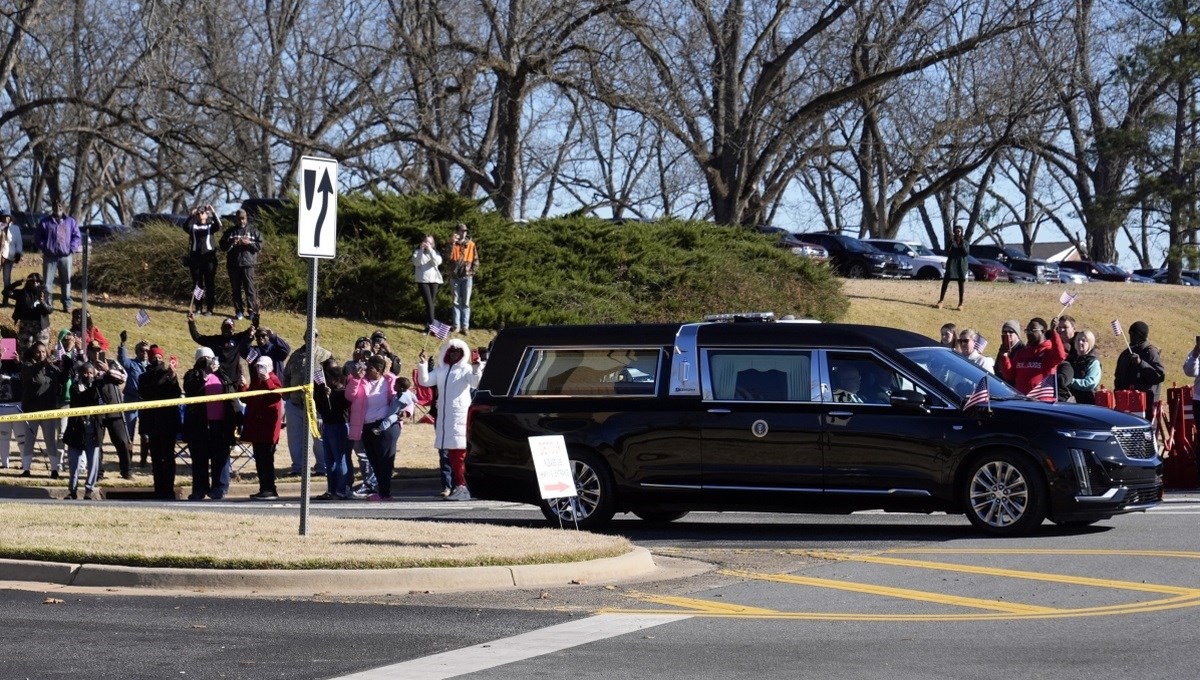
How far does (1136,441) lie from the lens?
13844 millimetres

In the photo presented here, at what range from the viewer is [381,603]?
10125 millimetres

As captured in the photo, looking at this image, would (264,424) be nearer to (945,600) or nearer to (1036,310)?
(945,600)

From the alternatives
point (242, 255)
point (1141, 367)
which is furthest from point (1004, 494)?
point (242, 255)

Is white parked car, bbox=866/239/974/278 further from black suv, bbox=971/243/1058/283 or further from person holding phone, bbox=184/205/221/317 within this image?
person holding phone, bbox=184/205/221/317

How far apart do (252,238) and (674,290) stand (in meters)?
10.9

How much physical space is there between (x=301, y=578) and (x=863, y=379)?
223 inches

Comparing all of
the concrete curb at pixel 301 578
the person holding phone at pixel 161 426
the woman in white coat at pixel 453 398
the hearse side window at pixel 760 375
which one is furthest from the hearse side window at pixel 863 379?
the person holding phone at pixel 161 426

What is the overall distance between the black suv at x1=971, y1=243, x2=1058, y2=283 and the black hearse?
1985 inches

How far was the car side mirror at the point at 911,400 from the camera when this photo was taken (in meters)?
13.9

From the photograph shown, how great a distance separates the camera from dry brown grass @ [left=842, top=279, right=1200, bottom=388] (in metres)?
40.7

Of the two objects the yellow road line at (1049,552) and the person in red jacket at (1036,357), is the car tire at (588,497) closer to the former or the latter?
the yellow road line at (1049,552)

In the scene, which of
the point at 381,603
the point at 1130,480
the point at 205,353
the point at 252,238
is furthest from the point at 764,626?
the point at 252,238

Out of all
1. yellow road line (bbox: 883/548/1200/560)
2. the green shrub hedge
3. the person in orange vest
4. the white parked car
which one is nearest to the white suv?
the white parked car

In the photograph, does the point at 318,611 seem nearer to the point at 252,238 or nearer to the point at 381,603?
the point at 381,603
